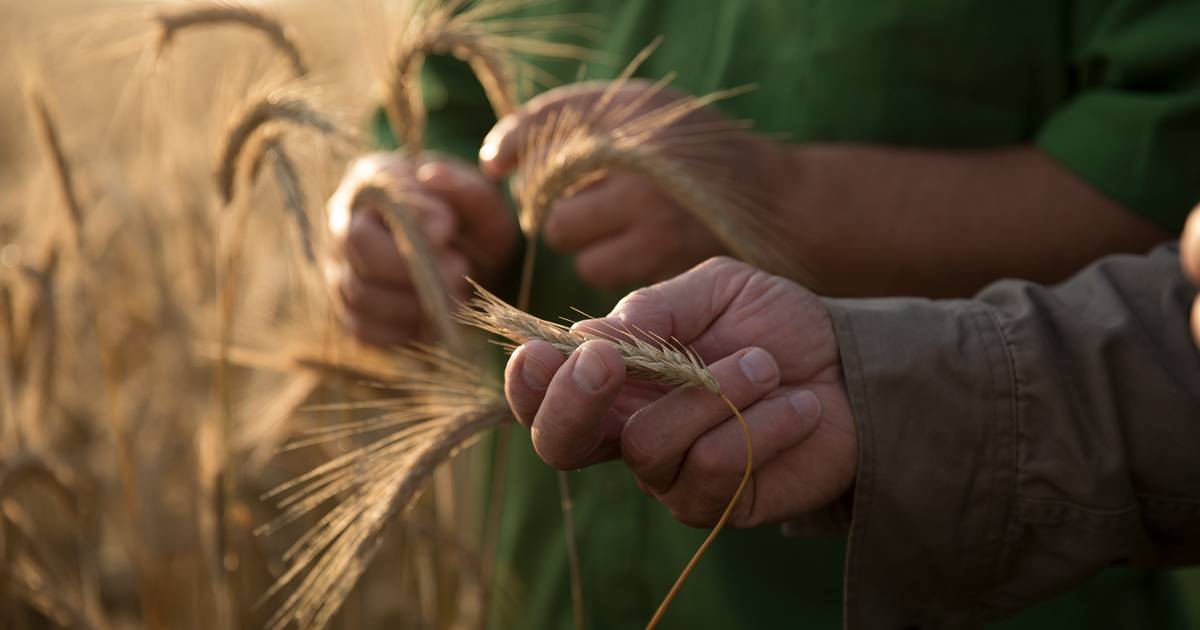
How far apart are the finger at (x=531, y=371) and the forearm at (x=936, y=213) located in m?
0.62

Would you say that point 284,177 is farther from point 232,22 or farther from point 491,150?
point 232,22

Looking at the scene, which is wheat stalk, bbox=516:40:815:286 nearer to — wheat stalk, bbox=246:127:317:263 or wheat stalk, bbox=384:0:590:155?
wheat stalk, bbox=384:0:590:155

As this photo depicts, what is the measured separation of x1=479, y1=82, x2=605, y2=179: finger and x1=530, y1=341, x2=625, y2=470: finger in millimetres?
491

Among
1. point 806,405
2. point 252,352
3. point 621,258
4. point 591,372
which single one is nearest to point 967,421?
point 806,405

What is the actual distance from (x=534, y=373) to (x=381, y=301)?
72 centimetres

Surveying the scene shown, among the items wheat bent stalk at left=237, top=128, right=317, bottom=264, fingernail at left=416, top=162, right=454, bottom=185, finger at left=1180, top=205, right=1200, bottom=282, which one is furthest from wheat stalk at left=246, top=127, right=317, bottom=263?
finger at left=1180, top=205, right=1200, bottom=282

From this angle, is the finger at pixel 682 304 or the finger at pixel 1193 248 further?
the finger at pixel 682 304

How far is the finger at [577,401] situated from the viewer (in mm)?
656

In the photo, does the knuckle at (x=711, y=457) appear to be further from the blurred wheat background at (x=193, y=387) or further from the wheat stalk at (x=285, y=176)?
the wheat stalk at (x=285, y=176)

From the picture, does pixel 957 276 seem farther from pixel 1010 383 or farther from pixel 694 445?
pixel 694 445

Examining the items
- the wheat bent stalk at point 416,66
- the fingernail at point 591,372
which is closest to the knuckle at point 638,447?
the fingernail at point 591,372

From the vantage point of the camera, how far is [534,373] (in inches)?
27.6

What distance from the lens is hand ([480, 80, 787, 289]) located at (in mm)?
1146

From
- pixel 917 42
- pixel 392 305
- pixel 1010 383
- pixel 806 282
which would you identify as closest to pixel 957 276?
pixel 806 282
